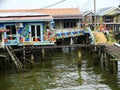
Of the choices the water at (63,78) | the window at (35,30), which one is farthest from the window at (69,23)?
the water at (63,78)

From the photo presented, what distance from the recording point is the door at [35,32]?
41219mm

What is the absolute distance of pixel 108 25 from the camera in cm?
6719

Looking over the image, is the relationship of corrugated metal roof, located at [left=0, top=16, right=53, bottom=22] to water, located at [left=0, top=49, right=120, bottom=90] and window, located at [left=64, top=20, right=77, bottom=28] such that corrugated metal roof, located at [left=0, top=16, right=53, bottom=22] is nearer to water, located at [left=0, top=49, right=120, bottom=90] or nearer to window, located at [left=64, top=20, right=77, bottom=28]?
water, located at [left=0, top=49, right=120, bottom=90]

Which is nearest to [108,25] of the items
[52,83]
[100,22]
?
[100,22]

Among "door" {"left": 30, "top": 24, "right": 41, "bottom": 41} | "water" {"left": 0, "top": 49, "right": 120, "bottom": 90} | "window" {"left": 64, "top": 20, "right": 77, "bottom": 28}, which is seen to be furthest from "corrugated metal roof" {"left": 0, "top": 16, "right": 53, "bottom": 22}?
"window" {"left": 64, "top": 20, "right": 77, "bottom": 28}

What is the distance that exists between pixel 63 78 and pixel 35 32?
10.9 metres

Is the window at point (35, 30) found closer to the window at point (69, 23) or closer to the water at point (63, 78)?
the water at point (63, 78)

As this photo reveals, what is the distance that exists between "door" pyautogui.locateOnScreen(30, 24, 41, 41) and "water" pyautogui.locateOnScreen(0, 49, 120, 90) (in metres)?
2.82

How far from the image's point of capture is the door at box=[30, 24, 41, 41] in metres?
41.2

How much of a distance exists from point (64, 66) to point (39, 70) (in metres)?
3.76

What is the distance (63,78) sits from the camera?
31.8 metres

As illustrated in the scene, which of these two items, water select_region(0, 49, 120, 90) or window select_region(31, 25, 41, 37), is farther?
window select_region(31, 25, 41, 37)

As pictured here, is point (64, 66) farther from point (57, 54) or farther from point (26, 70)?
point (57, 54)

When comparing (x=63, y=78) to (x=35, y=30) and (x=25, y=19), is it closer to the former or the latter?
(x=35, y=30)
